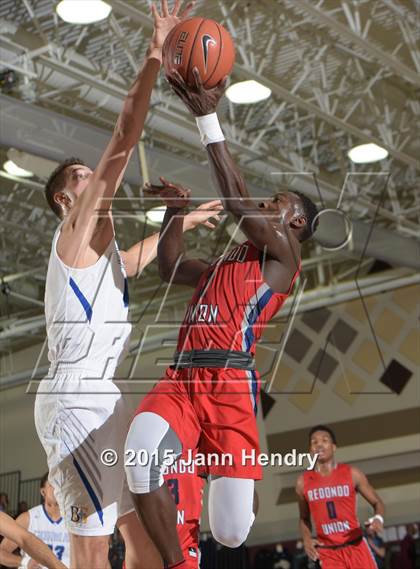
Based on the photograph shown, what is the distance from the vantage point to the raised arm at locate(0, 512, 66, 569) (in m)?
3.76

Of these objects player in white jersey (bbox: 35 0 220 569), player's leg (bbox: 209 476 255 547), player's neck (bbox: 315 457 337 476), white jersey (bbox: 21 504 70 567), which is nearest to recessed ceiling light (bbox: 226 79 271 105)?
player's neck (bbox: 315 457 337 476)

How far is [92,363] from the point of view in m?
4.01

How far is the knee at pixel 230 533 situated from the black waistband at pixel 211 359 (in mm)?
730

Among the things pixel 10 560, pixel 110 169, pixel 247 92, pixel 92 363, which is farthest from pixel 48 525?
pixel 247 92

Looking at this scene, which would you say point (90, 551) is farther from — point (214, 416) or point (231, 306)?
point (231, 306)

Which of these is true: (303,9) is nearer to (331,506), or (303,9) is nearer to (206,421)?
(331,506)

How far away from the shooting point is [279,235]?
A: 4453mm

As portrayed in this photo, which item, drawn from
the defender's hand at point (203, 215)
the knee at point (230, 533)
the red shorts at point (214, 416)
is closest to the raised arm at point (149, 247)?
the defender's hand at point (203, 215)

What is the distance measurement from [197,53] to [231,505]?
6.81 ft

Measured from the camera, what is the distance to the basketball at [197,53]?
4.20 metres

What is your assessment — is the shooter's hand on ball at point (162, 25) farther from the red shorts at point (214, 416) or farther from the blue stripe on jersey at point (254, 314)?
the red shorts at point (214, 416)

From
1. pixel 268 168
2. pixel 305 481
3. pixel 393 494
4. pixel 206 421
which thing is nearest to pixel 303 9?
pixel 268 168

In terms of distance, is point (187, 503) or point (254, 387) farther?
point (187, 503)

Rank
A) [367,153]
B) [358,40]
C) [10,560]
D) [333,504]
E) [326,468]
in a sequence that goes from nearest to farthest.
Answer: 1. [10,560]
2. [333,504]
3. [326,468]
4. [358,40]
5. [367,153]
